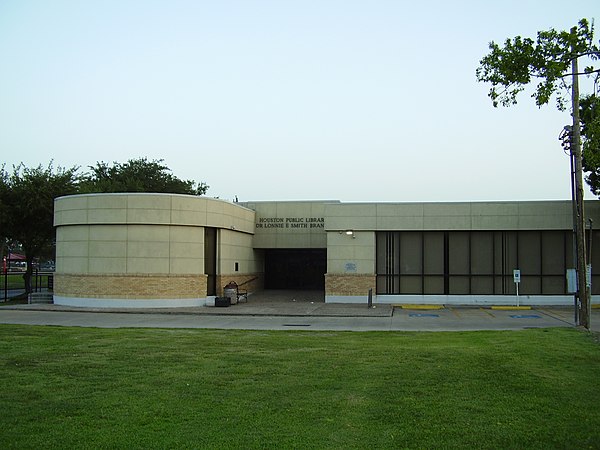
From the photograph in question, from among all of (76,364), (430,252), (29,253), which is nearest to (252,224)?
(430,252)

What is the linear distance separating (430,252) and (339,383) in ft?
87.0

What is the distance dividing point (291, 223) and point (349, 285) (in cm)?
831

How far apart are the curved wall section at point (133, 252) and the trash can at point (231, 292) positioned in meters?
1.15

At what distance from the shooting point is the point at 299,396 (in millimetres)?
9125

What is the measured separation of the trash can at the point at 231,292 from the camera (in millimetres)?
34000

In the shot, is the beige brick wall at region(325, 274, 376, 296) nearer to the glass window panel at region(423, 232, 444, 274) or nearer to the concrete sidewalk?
the concrete sidewalk

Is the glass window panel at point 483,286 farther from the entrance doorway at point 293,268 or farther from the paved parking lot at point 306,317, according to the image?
the entrance doorway at point 293,268

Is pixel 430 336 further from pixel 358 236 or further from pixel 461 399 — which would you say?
pixel 358 236

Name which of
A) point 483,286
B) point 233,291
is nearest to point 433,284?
point 483,286

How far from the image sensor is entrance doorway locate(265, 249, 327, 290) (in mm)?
45438

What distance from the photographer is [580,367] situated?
10945mm

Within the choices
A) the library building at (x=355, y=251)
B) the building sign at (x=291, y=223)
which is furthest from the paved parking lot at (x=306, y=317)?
the building sign at (x=291, y=223)

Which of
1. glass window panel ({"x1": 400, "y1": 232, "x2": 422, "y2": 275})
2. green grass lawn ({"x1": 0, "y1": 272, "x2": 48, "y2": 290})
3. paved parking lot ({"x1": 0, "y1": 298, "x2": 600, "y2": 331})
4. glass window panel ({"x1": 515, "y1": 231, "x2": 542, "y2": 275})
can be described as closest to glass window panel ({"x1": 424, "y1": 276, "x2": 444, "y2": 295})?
glass window panel ({"x1": 400, "y1": 232, "x2": 422, "y2": 275})

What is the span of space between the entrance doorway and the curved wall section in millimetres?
12242
